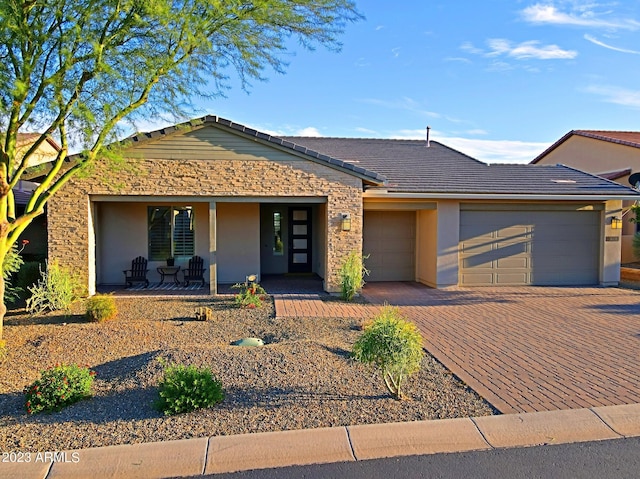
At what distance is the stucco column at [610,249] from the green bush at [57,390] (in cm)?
1452

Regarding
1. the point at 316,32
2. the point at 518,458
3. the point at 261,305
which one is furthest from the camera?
the point at 261,305

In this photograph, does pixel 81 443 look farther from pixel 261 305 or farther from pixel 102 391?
pixel 261 305

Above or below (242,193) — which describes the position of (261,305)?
below

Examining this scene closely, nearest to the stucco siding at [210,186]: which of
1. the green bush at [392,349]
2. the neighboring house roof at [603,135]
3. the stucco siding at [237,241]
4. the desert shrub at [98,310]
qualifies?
the stucco siding at [237,241]

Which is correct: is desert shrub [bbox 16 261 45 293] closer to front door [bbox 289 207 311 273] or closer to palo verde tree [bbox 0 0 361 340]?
palo verde tree [bbox 0 0 361 340]

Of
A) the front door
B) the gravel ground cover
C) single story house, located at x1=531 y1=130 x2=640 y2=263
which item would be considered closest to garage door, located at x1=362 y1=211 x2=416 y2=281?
the front door

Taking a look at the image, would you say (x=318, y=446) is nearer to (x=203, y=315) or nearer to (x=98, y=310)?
(x=203, y=315)

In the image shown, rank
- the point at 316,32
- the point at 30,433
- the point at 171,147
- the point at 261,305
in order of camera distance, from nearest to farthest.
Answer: the point at 30,433 < the point at 316,32 < the point at 261,305 < the point at 171,147

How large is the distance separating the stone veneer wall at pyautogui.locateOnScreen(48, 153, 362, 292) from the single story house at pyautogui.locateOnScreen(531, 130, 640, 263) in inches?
525

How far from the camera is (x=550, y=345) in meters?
7.42

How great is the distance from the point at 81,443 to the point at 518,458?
148 inches

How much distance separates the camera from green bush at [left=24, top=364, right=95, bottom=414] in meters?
4.81

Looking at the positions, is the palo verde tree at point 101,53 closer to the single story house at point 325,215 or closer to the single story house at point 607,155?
the single story house at point 325,215

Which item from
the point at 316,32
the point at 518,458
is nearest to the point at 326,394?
the point at 518,458
